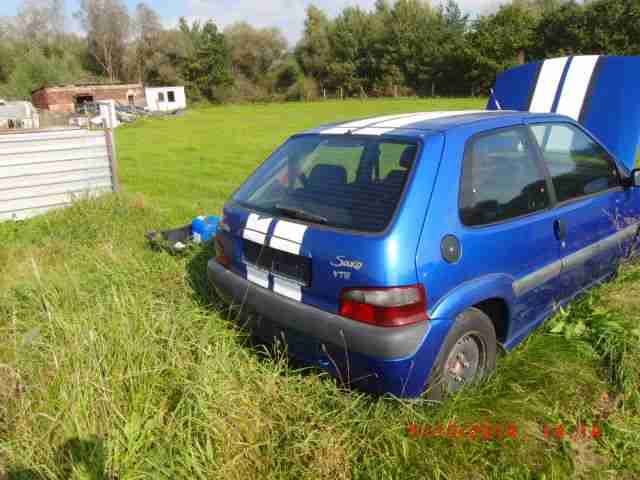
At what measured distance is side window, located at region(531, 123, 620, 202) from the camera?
134 inches

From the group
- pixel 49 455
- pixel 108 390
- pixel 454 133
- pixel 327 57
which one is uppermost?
pixel 327 57

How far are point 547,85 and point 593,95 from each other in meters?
0.57

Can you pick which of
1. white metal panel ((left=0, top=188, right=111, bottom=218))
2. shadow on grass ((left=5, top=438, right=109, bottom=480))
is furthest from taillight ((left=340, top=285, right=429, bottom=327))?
white metal panel ((left=0, top=188, right=111, bottom=218))

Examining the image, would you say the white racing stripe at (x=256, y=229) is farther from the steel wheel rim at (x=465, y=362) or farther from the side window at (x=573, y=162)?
the side window at (x=573, y=162)

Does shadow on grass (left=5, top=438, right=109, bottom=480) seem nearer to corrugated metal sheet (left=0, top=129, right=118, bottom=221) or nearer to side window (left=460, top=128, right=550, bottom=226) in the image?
side window (left=460, top=128, right=550, bottom=226)

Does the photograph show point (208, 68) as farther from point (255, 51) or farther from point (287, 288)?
point (287, 288)

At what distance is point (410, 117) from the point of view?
11.0 ft

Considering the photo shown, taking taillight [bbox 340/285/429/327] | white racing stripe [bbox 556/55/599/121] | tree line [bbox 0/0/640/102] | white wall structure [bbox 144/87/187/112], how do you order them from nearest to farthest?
taillight [bbox 340/285/429/327], white racing stripe [bbox 556/55/599/121], tree line [bbox 0/0/640/102], white wall structure [bbox 144/87/187/112]

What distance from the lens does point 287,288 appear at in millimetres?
2760

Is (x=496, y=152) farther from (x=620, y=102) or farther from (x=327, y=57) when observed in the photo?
(x=327, y=57)

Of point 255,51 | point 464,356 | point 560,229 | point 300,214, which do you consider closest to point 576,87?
point 560,229

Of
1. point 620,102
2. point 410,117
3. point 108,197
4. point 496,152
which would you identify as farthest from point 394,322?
point 108,197

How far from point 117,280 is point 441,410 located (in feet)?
9.43

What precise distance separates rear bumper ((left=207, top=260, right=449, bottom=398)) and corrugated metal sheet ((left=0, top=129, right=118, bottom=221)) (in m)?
5.51
